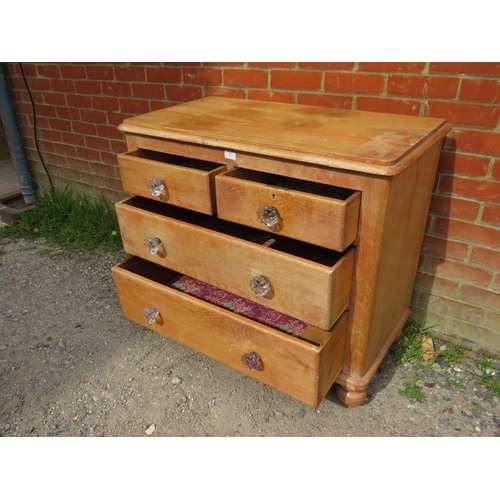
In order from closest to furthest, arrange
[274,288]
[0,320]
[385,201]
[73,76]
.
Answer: [385,201], [274,288], [0,320], [73,76]

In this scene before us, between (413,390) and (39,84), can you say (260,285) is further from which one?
(39,84)

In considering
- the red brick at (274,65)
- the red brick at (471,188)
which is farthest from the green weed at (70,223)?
the red brick at (471,188)

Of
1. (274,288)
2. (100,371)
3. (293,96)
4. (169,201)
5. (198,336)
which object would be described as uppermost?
(293,96)

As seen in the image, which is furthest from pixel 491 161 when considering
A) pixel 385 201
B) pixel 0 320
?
pixel 0 320

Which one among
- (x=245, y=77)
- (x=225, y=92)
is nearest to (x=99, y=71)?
(x=225, y=92)

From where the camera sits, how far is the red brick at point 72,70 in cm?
276

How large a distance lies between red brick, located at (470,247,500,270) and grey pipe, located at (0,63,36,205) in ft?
9.89

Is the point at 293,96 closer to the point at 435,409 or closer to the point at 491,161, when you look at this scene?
the point at 491,161

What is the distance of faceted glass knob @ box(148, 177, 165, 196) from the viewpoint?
5.37ft

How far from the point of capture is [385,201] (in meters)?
1.30

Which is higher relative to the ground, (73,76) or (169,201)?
(73,76)

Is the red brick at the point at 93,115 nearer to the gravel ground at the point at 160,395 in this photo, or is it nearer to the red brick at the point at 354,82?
the gravel ground at the point at 160,395

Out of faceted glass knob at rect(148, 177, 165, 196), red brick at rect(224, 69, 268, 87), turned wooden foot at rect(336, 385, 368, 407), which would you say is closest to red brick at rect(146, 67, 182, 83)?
red brick at rect(224, 69, 268, 87)

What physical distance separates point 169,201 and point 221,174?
0.27 m
